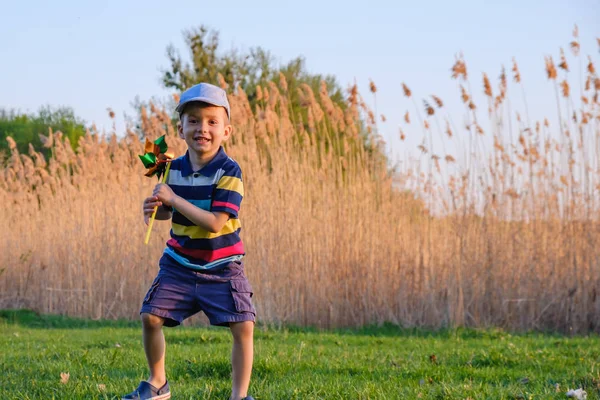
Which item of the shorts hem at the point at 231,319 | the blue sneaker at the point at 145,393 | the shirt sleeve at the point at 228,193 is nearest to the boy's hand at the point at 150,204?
the shirt sleeve at the point at 228,193

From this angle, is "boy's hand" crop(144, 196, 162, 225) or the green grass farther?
the green grass

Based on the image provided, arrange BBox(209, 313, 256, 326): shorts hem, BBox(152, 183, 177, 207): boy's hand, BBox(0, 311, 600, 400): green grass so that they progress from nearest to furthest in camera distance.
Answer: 1. BBox(152, 183, 177, 207): boy's hand
2. BBox(209, 313, 256, 326): shorts hem
3. BBox(0, 311, 600, 400): green grass

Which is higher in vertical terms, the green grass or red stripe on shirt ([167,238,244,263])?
red stripe on shirt ([167,238,244,263])

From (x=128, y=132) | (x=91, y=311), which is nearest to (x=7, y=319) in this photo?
(x=91, y=311)

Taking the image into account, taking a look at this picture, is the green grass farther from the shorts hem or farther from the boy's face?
the boy's face

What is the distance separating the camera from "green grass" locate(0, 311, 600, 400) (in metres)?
3.95

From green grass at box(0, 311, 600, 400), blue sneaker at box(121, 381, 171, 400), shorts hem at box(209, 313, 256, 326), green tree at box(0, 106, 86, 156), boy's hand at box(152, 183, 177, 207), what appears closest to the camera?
boy's hand at box(152, 183, 177, 207)

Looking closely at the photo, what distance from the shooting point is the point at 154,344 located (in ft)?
11.6

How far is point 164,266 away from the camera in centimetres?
356

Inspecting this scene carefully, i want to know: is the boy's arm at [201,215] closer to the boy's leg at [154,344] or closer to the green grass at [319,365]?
the boy's leg at [154,344]

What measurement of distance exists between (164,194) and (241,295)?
60cm

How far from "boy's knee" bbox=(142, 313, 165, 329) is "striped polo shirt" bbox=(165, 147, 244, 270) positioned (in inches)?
10.7

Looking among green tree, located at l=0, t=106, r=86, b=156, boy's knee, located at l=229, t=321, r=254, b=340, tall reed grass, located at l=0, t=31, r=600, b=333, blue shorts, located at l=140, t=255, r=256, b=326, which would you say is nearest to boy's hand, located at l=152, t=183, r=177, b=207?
blue shorts, located at l=140, t=255, r=256, b=326

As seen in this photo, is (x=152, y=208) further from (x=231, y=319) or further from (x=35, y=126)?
(x=35, y=126)
